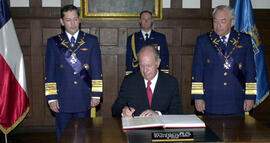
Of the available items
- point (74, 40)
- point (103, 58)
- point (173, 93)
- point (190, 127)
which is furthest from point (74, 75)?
point (103, 58)

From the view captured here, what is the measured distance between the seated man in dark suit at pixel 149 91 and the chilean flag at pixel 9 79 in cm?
156

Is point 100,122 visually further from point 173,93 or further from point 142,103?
point 173,93

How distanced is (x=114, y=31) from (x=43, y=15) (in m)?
1.03

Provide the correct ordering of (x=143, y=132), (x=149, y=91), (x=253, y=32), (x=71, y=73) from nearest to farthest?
(x=143, y=132) < (x=149, y=91) < (x=71, y=73) < (x=253, y=32)

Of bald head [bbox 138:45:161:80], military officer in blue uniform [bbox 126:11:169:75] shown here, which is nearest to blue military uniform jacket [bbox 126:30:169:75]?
military officer in blue uniform [bbox 126:11:169:75]

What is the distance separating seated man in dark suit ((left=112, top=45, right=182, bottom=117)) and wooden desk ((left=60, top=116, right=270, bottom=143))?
0.22 metres

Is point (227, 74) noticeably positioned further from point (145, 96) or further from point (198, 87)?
point (145, 96)

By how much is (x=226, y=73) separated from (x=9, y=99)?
2.26 meters

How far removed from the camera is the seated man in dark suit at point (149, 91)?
2107 millimetres

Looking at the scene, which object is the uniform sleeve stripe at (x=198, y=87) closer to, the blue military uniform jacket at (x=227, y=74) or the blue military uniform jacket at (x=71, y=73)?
the blue military uniform jacket at (x=227, y=74)

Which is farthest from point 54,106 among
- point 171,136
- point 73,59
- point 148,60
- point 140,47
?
point 140,47

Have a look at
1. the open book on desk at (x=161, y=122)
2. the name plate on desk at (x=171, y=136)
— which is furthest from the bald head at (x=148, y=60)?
the name plate on desk at (x=171, y=136)

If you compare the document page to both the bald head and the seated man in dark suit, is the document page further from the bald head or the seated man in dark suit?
the bald head

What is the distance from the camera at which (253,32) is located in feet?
12.6
